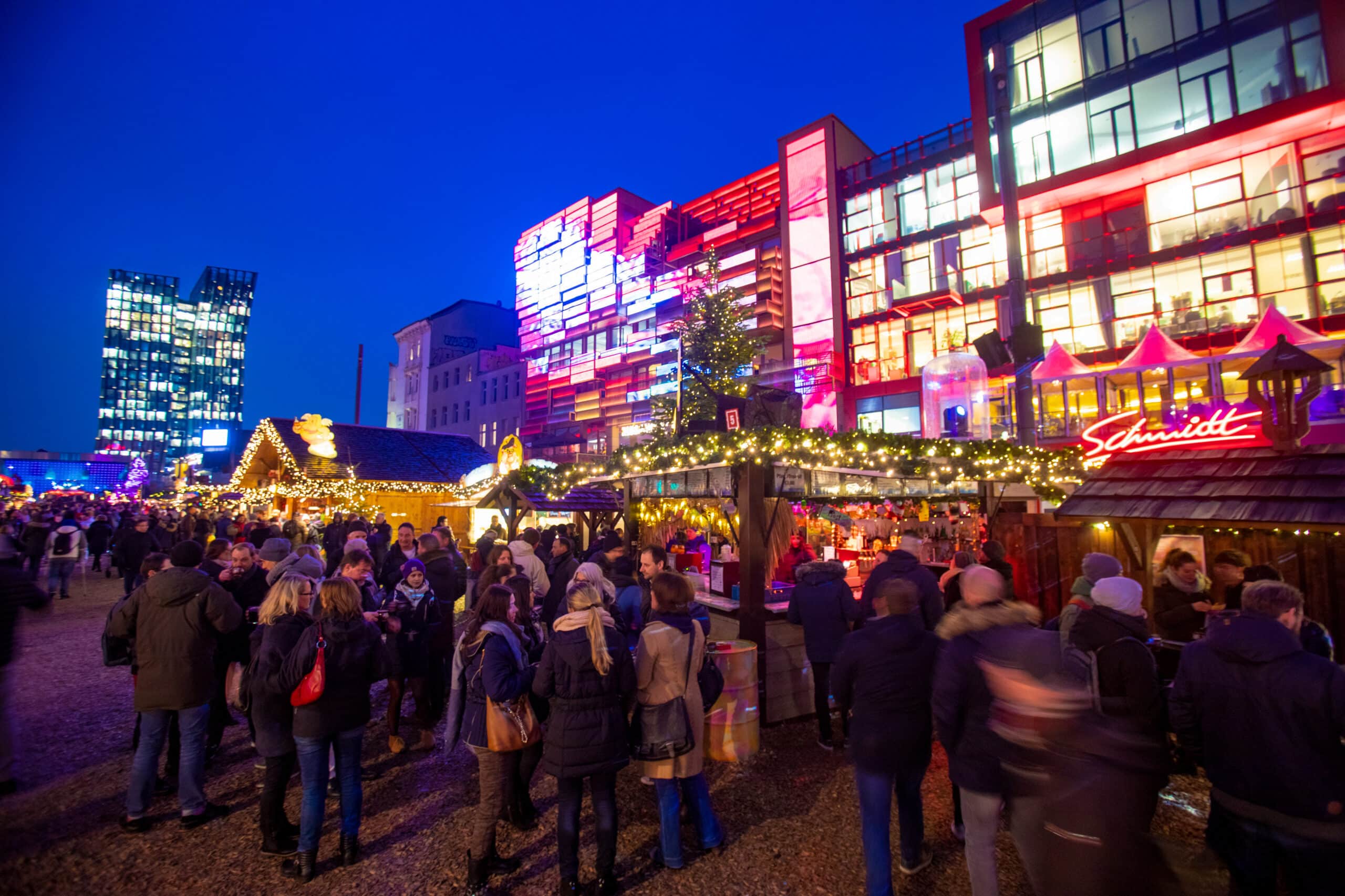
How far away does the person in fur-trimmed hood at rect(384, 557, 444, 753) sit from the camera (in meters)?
5.70

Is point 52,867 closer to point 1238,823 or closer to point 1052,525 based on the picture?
point 1238,823

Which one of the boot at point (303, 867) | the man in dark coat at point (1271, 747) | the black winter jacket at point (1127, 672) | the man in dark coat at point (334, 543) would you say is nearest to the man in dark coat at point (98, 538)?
→ the man in dark coat at point (334, 543)

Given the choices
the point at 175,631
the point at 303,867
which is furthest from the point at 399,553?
the point at 303,867

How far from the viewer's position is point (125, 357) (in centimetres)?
11994

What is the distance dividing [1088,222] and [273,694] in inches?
1012

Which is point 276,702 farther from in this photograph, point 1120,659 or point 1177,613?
point 1177,613

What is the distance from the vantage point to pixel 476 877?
11.7ft

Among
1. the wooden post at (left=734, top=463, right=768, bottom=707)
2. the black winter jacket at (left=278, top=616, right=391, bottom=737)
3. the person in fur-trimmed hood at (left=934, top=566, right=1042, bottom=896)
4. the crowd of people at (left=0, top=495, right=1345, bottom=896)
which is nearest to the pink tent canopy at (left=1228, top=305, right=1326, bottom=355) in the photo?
the crowd of people at (left=0, top=495, right=1345, bottom=896)

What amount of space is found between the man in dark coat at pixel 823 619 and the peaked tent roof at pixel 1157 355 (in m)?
14.5

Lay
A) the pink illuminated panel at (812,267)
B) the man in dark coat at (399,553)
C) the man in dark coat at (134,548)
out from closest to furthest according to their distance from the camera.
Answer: the man in dark coat at (399,553)
the man in dark coat at (134,548)
the pink illuminated panel at (812,267)

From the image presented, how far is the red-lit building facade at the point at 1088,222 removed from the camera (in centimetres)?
1717

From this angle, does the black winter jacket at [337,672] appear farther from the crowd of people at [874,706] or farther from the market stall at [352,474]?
the market stall at [352,474]

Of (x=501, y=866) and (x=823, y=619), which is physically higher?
(x=823, y=619)

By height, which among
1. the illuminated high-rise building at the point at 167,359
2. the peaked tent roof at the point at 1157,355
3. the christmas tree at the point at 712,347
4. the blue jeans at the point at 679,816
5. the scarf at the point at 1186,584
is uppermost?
the illuminated high-rise building at the point at 167,359
